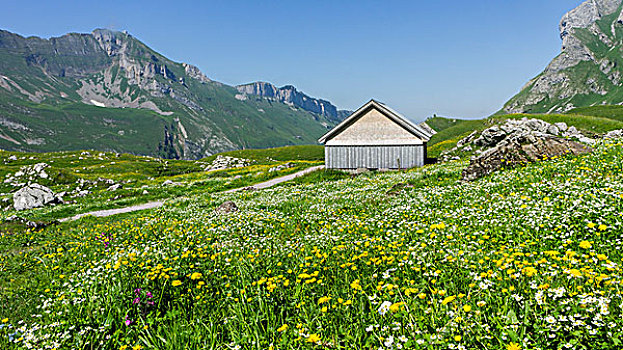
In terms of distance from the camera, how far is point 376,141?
39.8 meters

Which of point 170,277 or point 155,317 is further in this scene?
point 170,277

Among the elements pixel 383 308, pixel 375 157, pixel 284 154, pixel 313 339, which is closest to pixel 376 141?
pixel 375 157

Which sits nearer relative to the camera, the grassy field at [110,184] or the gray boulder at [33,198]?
the grassy field at [110,184]

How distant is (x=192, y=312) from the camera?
20.0 feet

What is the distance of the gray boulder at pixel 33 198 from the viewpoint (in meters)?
34.1

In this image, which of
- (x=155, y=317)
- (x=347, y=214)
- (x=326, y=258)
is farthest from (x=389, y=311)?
(x=347, y=214)

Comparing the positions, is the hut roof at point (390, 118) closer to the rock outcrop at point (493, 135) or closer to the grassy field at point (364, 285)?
the rock outcrop at point (493, 135)

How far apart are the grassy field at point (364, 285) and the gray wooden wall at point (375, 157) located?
27.0 m

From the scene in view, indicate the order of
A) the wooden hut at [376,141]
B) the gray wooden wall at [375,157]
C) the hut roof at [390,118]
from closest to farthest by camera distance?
the hut roof at [390,118] → the wooden hut at [376,141] → the gray wooden wall at [375,157]

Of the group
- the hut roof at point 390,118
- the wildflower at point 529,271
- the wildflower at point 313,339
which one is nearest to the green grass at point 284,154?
the hut roof at point 390,118

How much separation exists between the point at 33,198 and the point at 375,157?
38053 mm

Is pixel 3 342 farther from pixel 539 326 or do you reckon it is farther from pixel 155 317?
pixel 539 326

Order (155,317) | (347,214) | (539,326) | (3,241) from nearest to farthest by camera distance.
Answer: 1. (539,326)
2. (155,317)
3. (347,214)
4. (3,241)

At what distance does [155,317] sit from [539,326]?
6015 millimetres
